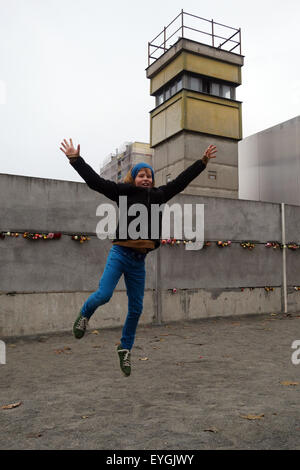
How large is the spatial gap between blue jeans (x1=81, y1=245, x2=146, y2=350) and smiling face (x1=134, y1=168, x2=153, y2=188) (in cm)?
67

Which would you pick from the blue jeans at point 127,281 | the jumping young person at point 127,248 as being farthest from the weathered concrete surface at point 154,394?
the blue jeans at point 127,281

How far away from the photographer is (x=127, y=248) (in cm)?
385

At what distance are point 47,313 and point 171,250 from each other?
3413 mm

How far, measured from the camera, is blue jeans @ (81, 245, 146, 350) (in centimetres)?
373

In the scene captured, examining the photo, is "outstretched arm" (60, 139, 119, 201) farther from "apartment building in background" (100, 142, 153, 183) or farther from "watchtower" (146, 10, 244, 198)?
"apartment building in background" (100, 142, 153, 183)

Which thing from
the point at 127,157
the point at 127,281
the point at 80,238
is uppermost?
the point at 127,157

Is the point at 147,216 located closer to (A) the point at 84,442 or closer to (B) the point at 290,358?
(A) the point at 84,442

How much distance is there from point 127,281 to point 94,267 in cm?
522

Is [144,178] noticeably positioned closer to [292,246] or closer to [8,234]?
[8,234]

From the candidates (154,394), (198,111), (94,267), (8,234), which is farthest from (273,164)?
(154,394)

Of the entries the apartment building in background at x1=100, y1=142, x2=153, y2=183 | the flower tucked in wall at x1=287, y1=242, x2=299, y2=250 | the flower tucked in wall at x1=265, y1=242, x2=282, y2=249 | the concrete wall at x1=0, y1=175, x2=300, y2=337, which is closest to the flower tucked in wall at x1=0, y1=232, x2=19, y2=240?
the concrete wall at x1=0, y1=175, x2=300, y2=337

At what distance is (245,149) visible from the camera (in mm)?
24422

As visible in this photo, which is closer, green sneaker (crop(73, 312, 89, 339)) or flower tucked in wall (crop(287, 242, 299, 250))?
green sneaker (crop(73, 312, 89, 339))
